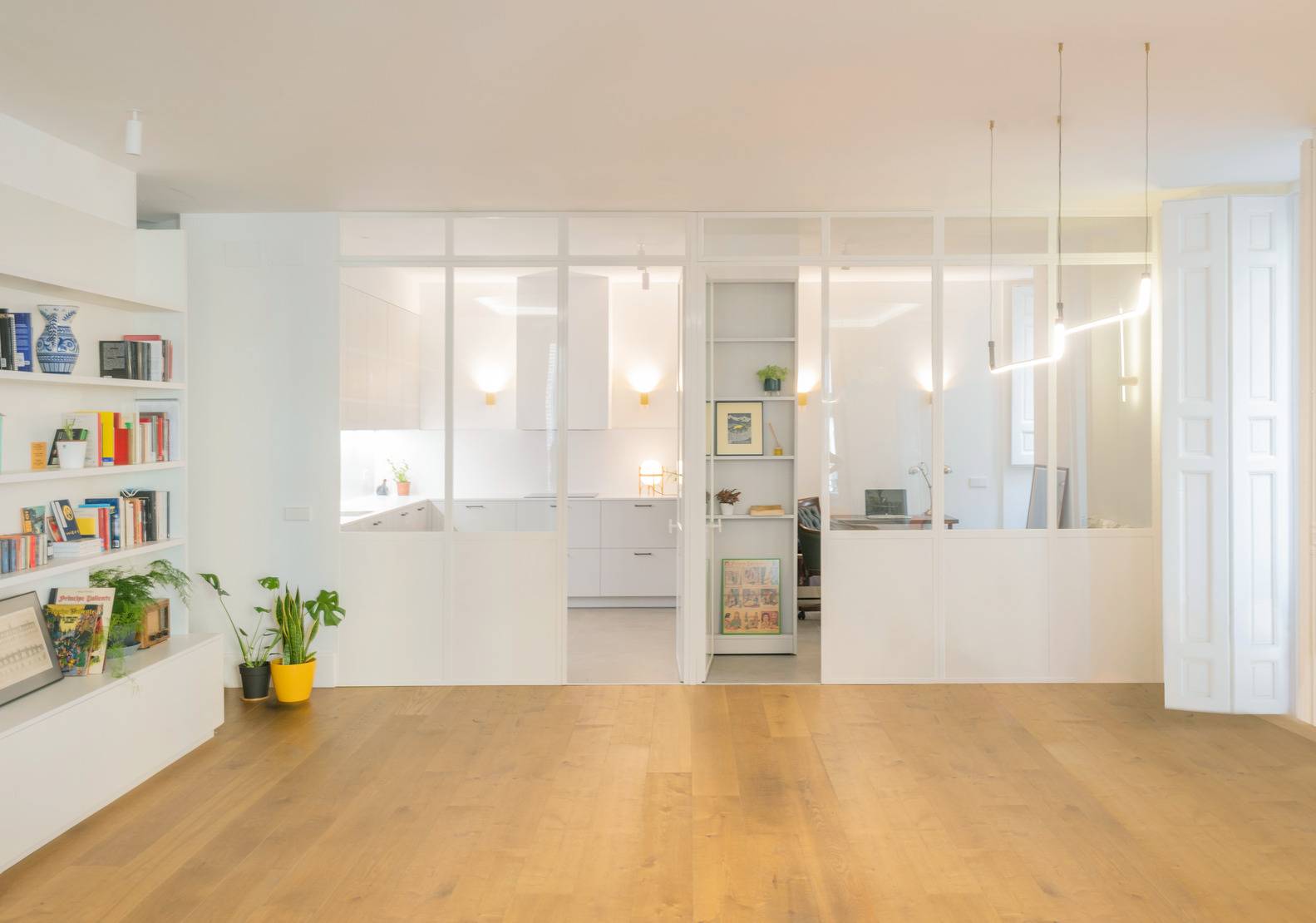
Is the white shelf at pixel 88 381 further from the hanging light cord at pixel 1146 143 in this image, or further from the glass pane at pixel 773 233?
the hanging light cord at pixel 1146 143

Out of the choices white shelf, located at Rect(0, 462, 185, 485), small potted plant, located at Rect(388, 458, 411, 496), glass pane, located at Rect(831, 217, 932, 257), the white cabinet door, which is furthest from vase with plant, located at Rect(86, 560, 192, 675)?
glass pane, located at Rect(831, 217, 932, 257)

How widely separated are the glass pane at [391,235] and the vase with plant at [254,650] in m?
2.05

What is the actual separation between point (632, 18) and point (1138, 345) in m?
4.00

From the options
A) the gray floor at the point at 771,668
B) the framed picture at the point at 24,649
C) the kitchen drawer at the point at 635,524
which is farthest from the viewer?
the kitchen drawer at the point at 635,524

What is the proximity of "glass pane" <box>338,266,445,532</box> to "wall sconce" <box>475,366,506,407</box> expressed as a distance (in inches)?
9.7

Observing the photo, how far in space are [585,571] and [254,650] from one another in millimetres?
3200

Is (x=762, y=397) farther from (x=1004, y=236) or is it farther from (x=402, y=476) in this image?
(x=402, y=476)

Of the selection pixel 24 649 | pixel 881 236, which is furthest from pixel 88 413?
pixel 881 236

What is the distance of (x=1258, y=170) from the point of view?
4949 mm

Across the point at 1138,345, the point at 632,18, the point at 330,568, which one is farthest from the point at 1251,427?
the point at 330,568

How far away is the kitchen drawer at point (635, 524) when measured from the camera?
832 centimetres

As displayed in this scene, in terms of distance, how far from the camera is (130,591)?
15.0ft

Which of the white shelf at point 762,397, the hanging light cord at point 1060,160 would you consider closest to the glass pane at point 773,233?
the white shelf at point 762,397

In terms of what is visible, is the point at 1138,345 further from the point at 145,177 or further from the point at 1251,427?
the point at 145,177
